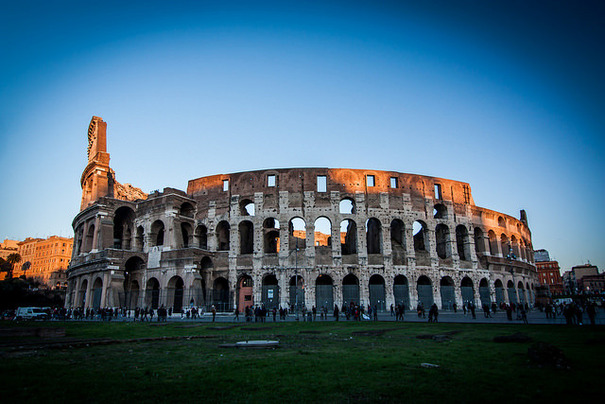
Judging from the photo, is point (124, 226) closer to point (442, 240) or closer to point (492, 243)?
point (442, 240)

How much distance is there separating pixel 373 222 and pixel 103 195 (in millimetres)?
31805

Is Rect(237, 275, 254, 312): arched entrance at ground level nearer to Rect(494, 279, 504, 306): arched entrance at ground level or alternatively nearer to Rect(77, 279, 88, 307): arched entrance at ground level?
Rect(77, 279, 88, 307): arched entrance at ground level

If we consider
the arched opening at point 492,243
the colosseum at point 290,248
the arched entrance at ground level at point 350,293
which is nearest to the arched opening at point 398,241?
the colosseum at point 290,248

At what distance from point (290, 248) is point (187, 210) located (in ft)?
41.2

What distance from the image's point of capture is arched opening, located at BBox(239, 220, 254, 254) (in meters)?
40.6

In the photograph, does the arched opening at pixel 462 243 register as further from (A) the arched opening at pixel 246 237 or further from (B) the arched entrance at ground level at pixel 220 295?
(B) the arched entrance at ground level at pixel 220 295

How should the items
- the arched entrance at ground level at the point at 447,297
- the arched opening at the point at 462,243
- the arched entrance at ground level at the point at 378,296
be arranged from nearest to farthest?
the arched entrance at ground level at the point at 378,296 < the arched entrance at ground level at the point at 447,297 < the arched opening at the point at 462,243

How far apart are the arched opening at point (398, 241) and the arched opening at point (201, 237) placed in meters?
19.9

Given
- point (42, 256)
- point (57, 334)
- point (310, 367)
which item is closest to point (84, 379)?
point (310, 367)

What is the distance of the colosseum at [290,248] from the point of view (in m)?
37.5

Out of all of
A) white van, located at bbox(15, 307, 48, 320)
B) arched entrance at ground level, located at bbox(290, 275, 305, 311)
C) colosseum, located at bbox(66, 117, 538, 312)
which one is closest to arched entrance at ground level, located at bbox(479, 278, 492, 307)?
colosseum, located at bbox(66, 117, 538, 312)

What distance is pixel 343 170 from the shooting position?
132 ft

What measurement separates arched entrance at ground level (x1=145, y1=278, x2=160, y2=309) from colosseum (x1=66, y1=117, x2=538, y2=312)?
115 millimetres

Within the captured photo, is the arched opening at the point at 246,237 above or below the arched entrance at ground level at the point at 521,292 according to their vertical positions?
above
